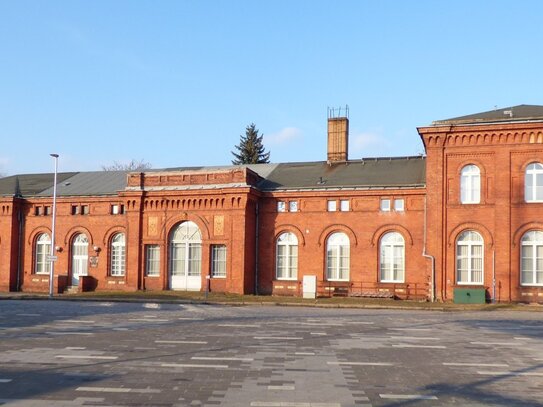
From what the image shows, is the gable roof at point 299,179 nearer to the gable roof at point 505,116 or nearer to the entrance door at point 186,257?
the entrance door at point 186,257

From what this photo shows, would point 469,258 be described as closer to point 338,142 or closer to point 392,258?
point 392,258

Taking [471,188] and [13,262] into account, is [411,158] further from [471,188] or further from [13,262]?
[13,262]

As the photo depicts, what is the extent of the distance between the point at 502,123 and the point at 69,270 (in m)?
30.1

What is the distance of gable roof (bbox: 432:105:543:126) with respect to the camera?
112ft

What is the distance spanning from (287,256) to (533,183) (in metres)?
15.1

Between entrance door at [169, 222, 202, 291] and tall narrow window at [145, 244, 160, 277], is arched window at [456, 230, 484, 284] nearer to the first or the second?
entrance door at [169, 222, 202, 291]

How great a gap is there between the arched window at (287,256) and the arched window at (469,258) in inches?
393

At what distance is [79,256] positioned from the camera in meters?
44.2

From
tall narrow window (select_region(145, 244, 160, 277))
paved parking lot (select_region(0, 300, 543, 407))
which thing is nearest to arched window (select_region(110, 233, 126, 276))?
tall narrow window (select_region(145, 244, 160, 277))

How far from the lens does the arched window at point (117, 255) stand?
43.0 m

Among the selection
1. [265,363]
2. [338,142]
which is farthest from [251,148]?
[265,363]

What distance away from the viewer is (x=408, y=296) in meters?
36.7

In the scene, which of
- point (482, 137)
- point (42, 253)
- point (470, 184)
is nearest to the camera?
point (482, 137)

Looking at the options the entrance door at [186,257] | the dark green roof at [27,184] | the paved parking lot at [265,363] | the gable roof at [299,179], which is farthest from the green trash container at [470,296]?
the dark green roof at [27,184]
